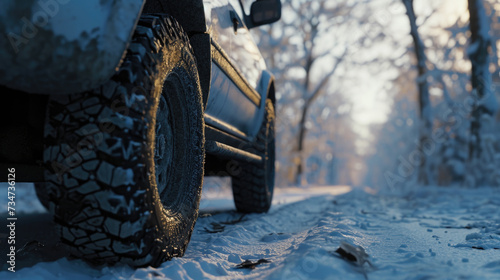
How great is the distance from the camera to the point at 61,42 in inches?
50.6

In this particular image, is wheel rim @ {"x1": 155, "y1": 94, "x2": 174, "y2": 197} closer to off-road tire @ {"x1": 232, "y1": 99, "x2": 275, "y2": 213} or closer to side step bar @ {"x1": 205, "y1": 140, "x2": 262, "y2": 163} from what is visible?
side step bar @ {"x1": 205, "y1": 140, "x2": 262, "y2": 163}

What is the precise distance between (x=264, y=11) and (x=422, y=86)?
1012 centimetres

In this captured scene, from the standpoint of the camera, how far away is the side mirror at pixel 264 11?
12.8 feet

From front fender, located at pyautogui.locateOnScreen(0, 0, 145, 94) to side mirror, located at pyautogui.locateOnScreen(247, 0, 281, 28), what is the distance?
8.71ft

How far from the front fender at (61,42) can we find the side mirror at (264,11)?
2.66m

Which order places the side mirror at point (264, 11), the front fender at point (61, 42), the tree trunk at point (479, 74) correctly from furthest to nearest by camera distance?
the tree trunk at point (479, 74) → the side mirror at point (264, 11) → the front fender at point (61, 42)

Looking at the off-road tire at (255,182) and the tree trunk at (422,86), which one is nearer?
the off-road tire at (255,182)

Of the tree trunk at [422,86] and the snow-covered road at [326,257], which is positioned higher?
the tree trunk at [422,86]

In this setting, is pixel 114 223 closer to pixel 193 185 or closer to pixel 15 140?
pixel 15 140

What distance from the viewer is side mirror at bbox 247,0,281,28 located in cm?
390

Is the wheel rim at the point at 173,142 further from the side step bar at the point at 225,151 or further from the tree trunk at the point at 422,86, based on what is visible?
the tree trunk at the point at 422,86

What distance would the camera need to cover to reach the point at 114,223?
1456mm

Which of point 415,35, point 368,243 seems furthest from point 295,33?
point 368,243

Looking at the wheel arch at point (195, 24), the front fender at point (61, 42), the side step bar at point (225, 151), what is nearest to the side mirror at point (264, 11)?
the side step bar at point (225, 151)
